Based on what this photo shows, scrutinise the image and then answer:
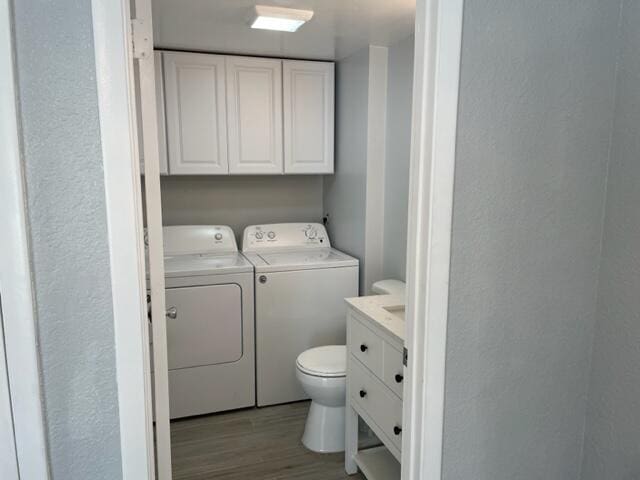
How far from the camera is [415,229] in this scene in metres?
1.27

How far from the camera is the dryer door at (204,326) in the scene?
2.75 metres

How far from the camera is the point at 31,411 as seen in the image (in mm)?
1000

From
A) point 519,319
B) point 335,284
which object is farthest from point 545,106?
point 335,284

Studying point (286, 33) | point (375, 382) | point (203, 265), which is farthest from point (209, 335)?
point (286, 33)

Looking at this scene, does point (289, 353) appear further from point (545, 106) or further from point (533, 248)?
point (545, 106)

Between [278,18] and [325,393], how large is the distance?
1.80 metres

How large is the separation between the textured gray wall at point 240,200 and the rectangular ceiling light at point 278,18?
1356mm

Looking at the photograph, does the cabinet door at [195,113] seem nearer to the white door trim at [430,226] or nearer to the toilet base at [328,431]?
the toilet base at [328,431]

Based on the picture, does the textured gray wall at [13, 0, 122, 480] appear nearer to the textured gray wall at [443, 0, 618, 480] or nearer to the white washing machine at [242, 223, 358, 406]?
the textured gray wall at [443, 0, 618, 480]

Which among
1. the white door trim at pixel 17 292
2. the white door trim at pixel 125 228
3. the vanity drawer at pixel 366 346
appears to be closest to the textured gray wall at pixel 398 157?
the vanity drawer at pixel 366 346

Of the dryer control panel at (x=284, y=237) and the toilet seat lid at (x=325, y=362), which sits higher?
the dryer control panel at (x=284, y=237)

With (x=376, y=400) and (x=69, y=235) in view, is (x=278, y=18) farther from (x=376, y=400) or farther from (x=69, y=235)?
(x=376, y=400)

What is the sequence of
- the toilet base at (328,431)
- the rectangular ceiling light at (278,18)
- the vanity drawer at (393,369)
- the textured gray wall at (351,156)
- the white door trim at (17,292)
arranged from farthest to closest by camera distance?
the textured gray wall at (351,156) < the toilet base at (328,431) < the rectangular ceiling light at (278,18) < the vanity drawer at (393,369) < the white door trim at (17,292)

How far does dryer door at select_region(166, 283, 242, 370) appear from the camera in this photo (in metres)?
2.75
